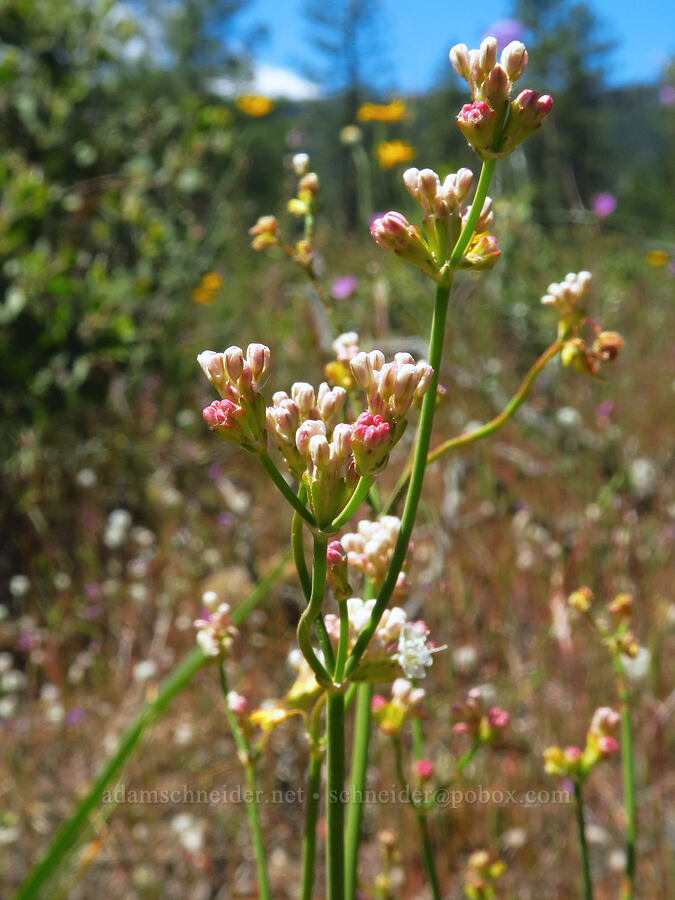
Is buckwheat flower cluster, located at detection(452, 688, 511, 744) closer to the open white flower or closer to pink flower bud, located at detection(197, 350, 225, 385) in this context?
the open white flower

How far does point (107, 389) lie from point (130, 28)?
63.1 inches

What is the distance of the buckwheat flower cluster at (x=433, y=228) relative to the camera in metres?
0.49

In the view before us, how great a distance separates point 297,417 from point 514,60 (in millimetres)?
259

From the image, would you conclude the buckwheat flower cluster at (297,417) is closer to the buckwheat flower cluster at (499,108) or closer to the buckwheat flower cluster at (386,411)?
the buckwheat flower cluster at (386,411)

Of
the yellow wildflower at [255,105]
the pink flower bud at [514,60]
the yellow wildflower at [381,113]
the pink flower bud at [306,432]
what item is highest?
the yellow wildflower at [255,105]

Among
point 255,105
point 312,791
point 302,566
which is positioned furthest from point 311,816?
point 255,105

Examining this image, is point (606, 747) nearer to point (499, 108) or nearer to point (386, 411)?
point (386, 411)

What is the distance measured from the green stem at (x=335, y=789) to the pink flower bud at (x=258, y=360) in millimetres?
205

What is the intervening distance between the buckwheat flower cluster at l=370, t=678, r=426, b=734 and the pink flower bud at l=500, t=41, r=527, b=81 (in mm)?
478

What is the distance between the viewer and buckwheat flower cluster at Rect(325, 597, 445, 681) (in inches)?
20.0

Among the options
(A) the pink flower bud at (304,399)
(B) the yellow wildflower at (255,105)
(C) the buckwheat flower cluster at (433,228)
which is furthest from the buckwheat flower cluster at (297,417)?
(B) the yellow wildflower at (255,105)

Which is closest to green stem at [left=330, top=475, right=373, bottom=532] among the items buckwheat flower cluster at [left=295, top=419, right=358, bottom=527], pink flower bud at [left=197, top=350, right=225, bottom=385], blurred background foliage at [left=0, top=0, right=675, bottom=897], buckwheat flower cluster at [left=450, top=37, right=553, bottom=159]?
buckwheat flower cluster at [left=295, top=419, right=358, bottom=527]

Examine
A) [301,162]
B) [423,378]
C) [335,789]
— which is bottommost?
[335,789]

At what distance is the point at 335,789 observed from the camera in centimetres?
46
